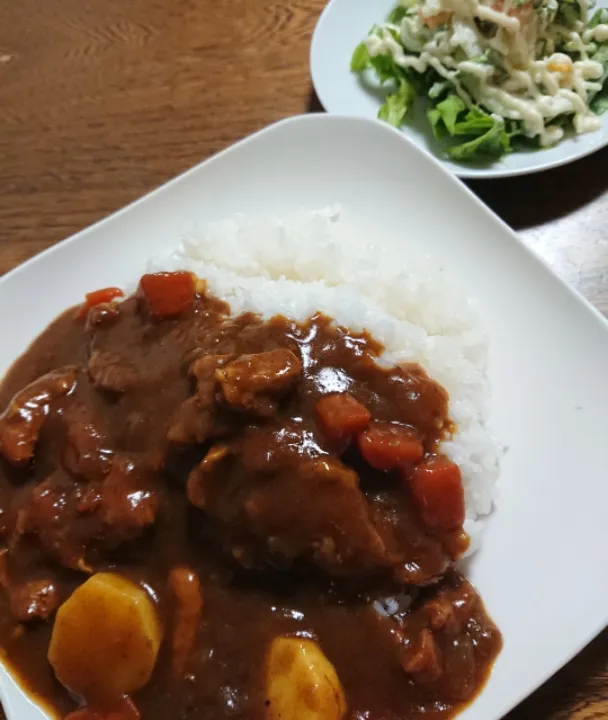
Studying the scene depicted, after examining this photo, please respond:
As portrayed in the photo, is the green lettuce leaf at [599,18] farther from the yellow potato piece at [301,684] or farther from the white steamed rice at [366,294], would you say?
the yellow potato piece at [301,684]

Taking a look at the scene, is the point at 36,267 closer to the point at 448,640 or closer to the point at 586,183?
the point at 448,640

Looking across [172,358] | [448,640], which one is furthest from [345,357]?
[448,640]

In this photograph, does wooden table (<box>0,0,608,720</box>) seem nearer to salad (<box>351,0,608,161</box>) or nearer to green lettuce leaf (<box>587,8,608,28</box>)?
salad (<box>351,0,608,161</box>)

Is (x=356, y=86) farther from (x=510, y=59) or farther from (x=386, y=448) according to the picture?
(x=386, y=448)

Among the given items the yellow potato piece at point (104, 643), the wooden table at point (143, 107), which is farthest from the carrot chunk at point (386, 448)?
the wooden table at point (143, 107)

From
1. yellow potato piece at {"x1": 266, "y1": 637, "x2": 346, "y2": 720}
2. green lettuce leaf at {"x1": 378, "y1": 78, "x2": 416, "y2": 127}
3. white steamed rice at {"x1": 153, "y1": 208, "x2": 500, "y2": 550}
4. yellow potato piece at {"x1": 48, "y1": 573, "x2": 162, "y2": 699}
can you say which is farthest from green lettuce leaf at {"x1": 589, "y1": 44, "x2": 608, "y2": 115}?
yellow potato piece at {"x1": 48, "y1": 573, "x2": 162, "y2": 699}

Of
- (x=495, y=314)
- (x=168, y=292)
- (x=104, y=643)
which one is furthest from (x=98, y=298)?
(x=495, y=314)
